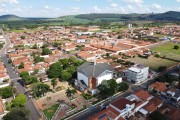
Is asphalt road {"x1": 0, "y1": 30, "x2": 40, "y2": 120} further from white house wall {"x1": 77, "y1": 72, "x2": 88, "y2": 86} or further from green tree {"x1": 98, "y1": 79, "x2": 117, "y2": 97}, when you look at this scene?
green tree {"x1": 98, "y1": 79, "x2": 117, "y2": 97}

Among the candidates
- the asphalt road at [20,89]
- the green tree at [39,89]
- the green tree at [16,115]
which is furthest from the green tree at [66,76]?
the green tree at [16,115]

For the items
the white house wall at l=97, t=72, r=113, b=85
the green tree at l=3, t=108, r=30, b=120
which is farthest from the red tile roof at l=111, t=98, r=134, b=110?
the green tree at l=3, t=108, r=30, b=120

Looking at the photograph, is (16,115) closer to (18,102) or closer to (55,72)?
(18,102)

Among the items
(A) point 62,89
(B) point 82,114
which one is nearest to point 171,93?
(B) point 82,114

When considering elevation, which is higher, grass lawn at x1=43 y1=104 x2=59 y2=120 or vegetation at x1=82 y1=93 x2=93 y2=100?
vegetation at x1=82 y1=93 x2=93 y2=100

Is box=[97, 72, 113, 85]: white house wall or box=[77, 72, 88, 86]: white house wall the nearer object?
box=[97, 72, 113, 85]: white house wall

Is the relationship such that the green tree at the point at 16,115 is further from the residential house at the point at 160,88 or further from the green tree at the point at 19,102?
the residential house at the point at 160,88

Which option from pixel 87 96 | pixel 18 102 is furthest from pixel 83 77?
pixel 18 102

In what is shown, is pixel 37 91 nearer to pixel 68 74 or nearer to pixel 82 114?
pixel 68 74
